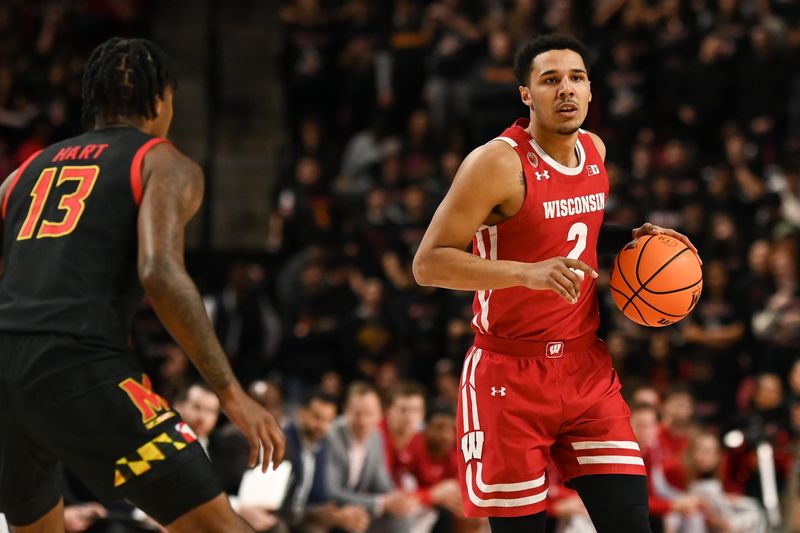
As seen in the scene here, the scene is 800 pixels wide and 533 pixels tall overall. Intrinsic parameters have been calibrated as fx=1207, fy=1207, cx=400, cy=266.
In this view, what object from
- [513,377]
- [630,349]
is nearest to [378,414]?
[630,349]

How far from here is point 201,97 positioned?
16.1 metres

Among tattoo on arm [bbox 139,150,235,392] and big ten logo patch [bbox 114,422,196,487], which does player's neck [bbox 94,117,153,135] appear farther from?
big ten logo patch [bbox 114,422,196,487]

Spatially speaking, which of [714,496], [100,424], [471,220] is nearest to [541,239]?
[471,220]

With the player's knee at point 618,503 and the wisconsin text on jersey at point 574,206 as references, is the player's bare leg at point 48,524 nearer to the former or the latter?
the player's knee at point 618,503

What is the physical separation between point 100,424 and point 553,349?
74.6 inches

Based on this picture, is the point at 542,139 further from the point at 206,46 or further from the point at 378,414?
the point at 206,46

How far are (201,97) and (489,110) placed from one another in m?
4.75

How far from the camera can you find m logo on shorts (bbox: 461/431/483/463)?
15.7ft

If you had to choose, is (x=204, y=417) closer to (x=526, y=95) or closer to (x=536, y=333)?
(x=536, y=333)

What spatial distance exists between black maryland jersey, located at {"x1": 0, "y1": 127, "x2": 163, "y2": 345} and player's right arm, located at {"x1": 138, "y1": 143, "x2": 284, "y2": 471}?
0.46ft

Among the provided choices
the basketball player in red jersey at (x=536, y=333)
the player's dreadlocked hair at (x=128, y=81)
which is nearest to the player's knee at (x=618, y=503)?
the basketball player in red jersey at (x=536, y=333)

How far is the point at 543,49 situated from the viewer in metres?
4.89

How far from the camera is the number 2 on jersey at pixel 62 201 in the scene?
3.88m

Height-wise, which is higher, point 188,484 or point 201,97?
point 201,97
